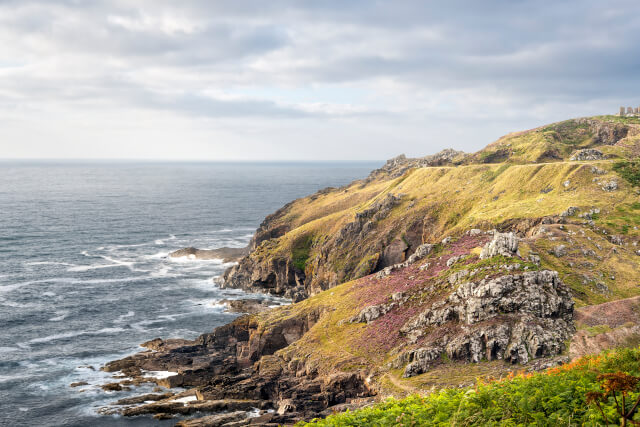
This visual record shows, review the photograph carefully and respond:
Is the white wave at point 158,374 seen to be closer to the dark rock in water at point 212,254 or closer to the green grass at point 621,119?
the dark rock in water at point 212,254

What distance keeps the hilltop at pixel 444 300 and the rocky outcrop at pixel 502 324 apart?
0.13 metres

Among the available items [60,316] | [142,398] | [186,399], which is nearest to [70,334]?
[60,316]

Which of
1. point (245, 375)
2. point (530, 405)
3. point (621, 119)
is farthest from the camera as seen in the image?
point (621, 119)

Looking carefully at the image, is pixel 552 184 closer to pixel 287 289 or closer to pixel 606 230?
pixel 606 230

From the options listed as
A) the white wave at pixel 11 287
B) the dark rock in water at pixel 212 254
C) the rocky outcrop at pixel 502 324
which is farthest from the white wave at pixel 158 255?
→ the rocky outcrop at pixel 502 324

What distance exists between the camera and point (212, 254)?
147 meters

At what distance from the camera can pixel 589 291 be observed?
55.8 meters

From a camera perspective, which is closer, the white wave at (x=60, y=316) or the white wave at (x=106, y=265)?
the white wave at (x=60, y=316)

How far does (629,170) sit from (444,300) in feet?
178

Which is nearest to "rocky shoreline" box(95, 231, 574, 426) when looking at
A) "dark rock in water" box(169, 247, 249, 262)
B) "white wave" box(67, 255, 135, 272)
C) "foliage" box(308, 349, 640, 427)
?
"foliage" box(308, 349, 640, 427)

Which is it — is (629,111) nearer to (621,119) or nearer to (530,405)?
(621,119)

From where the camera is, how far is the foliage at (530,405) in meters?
18.8

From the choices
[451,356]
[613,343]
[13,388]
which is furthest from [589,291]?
[13,388]

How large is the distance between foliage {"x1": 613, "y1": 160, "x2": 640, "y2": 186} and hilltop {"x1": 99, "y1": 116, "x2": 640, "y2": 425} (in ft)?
1.23
